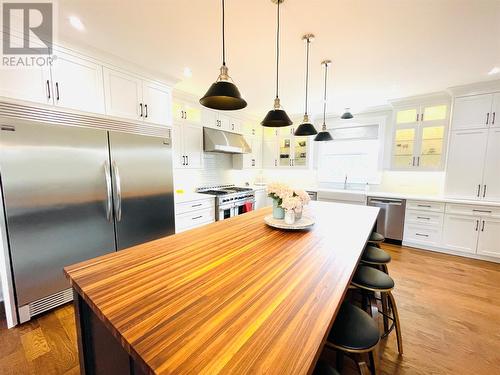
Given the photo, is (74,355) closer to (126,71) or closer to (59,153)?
(59,153)

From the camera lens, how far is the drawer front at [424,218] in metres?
3.48

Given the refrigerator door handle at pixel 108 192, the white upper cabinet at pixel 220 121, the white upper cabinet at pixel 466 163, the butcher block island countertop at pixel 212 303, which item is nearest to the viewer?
the butcher block island countertop at pixel 212 303

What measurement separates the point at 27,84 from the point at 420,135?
5.32m

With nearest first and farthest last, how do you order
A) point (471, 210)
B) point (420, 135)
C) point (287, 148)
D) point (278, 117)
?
point (278, 117), point (471, 210), point (420, 135), point (287, 148)

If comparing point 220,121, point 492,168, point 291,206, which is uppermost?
point 220,121

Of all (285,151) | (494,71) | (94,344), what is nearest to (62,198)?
(94,344)

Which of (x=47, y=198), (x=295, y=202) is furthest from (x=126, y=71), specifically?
(x=295, y=202)

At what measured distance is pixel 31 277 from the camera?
1898 millimetres

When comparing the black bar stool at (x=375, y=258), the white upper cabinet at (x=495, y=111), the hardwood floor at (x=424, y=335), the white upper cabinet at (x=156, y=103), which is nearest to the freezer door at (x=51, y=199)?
the hardwood floor at (x=424, y=335)

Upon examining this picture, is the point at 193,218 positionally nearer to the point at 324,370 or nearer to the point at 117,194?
the point at 117,194

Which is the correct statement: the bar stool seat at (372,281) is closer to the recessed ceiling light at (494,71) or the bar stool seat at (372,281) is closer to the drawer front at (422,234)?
the drawer front at (422,234)

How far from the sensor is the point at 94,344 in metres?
1.04

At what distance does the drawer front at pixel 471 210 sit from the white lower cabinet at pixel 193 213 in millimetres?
3827

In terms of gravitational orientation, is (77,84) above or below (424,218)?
above
